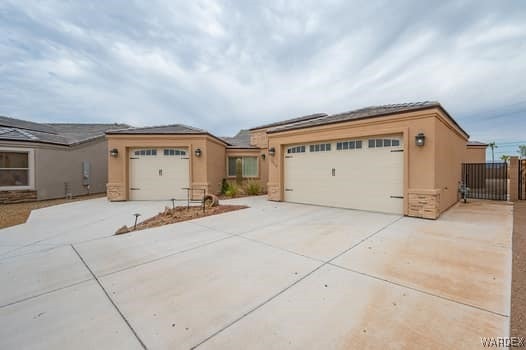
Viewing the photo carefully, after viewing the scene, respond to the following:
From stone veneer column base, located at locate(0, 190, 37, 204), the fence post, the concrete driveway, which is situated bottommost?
the concrete driveway

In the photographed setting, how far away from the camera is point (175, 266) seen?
3.33 metres

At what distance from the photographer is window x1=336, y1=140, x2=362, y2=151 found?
752 cm

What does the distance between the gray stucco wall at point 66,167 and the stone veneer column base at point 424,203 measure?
1641 cm

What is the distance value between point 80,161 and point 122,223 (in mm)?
10016

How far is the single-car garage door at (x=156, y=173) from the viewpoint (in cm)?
1062

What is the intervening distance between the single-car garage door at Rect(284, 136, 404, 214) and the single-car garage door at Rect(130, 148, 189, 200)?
5.44 metres

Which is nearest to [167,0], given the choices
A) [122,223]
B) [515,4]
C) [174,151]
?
[174,151]

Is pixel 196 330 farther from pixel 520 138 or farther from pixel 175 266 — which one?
pixel 520 138

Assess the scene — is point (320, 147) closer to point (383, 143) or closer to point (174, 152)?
point (383, 143)

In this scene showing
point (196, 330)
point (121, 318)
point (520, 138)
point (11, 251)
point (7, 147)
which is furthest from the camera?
point (520, 138)

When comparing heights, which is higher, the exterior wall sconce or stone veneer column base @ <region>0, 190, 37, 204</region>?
the exterior wall sconce

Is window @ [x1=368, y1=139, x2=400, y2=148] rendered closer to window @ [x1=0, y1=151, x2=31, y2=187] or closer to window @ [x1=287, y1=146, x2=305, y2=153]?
window @ [x1=287, y1=146, x2=305, y2=153]

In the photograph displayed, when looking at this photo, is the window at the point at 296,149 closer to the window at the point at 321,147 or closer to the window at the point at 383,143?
the window at the point at 321,147

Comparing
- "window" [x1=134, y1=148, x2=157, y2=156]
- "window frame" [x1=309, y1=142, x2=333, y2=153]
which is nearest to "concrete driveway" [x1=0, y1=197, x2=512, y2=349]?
"window frame" [x1=309, y1=142, x2=333, y2=153]
